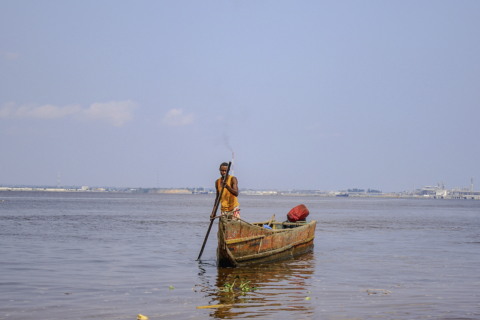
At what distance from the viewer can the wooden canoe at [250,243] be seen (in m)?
14.9

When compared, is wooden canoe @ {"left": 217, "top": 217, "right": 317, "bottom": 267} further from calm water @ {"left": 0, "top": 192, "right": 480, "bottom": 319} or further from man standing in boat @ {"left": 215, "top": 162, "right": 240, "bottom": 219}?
man standing in boat @ {"left": 215, "top": 162, "right": 240, "bottom": 219}

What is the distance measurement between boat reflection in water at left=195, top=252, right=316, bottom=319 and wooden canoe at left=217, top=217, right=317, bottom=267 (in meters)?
0.28

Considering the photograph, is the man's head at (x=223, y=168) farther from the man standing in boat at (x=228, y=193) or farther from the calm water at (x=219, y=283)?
the calm water at (x=219, y=283)

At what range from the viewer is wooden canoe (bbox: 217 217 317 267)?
14898 mm

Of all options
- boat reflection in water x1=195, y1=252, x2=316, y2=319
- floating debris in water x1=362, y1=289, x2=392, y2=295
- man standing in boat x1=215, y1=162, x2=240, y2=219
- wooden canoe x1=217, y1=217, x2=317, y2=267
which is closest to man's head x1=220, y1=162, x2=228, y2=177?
man standing in boat x1=215, y1=162, x2=240, y2=219

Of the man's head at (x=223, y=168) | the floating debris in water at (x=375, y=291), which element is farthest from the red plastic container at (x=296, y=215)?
the floating debris in water at (x=375, y=291)

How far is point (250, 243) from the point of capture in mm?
15742

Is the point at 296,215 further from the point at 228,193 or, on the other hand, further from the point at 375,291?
the point at 375,291

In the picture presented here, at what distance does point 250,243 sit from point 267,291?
395 centimetres

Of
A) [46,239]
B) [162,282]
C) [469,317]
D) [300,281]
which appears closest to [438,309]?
[469,317]

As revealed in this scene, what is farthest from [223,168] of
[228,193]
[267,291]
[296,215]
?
[296,215]

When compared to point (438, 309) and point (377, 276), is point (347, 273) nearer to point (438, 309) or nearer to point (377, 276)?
point (377, 276)

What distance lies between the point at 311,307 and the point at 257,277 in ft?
12.7

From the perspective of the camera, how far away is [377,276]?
14.5m
